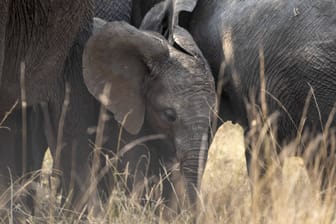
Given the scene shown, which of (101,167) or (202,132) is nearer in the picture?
(202,132)

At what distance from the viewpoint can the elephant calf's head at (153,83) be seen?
5062 mm

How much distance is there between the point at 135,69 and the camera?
5.38 m

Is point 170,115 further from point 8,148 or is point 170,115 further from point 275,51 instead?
point 8,148

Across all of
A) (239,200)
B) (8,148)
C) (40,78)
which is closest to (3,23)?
(40,78)

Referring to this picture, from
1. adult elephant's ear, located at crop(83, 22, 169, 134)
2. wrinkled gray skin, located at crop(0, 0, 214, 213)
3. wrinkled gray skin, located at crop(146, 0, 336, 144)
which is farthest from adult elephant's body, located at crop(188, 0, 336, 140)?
adult elephant's ear, located at crop(83, 22, 169, 134)

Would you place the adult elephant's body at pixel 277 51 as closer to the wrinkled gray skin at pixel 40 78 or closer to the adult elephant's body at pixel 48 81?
the adult elephant's body at pixel 48 81

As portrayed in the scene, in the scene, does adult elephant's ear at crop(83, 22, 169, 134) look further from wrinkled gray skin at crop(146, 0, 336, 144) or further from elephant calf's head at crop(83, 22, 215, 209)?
wrinkled gray skin at crop(146, 0, 336, 144)

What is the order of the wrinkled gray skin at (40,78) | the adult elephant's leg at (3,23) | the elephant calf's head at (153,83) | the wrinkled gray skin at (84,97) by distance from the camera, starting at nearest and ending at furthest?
the adult elephant's leg at (3,23)
the wrinkled gray skin at (40,78)
the wrinkled gray skin at (84,97)
the elephant calf's head at (153,83)

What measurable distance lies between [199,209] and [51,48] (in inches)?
40.5

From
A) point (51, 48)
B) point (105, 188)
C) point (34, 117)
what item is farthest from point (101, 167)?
point (51, 48)

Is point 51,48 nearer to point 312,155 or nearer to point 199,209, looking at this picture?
point 199,209

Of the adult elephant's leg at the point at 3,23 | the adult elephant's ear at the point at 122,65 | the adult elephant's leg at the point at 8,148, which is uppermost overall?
the adult elephant's leg at the point at 3,23

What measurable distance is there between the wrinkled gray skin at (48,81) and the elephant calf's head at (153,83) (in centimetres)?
17

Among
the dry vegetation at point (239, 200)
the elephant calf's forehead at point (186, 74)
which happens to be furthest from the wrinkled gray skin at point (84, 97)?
the dry vegetation at point (239, 200)
